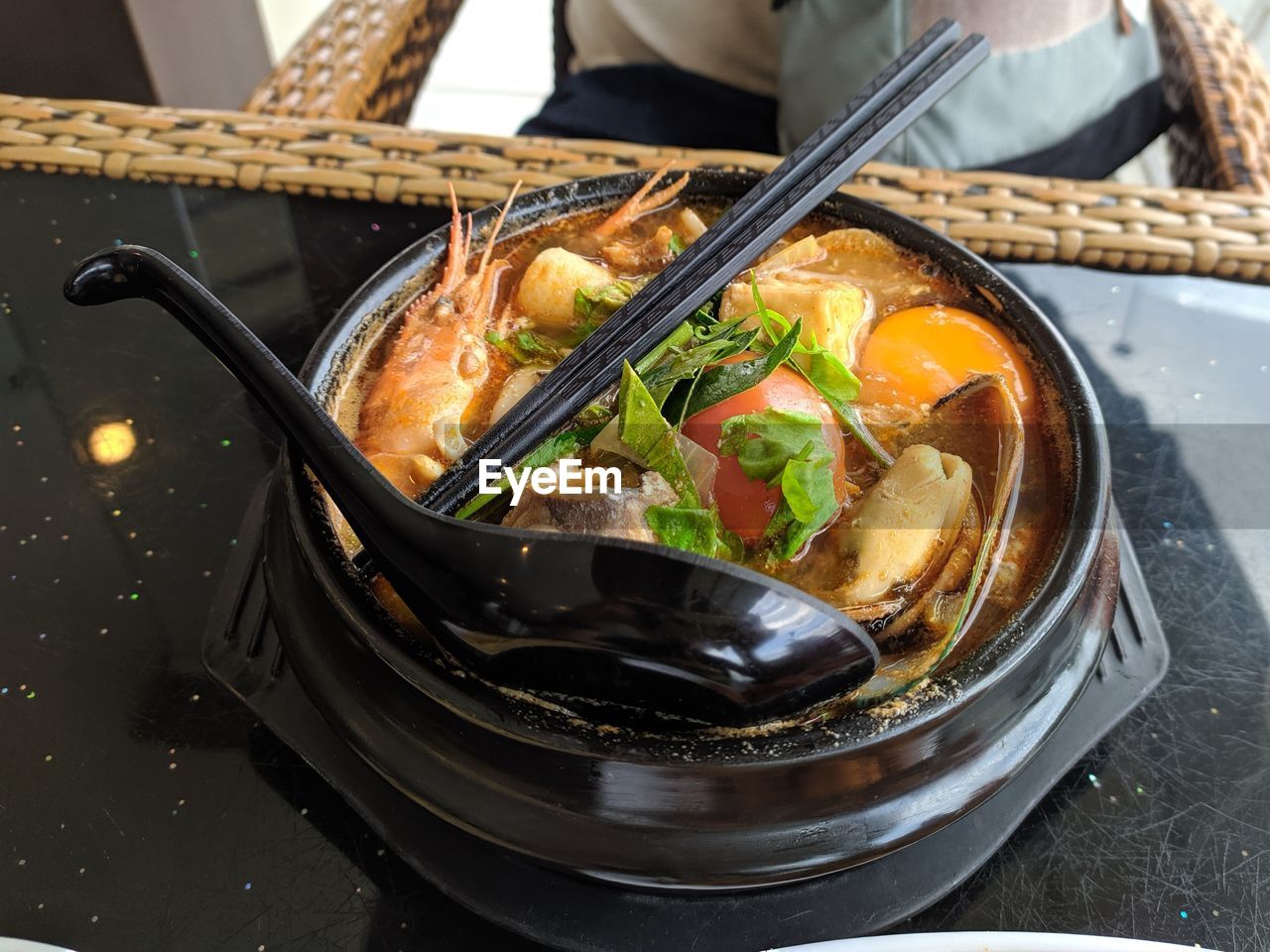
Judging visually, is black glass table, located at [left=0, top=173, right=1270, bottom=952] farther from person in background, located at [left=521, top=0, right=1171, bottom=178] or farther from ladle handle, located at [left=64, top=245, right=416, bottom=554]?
person in background, located at [left=521, top=0, right=1171, bottom=178]

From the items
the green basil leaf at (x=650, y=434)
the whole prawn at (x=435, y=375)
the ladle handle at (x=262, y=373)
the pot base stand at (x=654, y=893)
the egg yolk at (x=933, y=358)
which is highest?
the ladle handle at (x=262, y=373)

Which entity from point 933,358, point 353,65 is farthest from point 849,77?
point 933,358

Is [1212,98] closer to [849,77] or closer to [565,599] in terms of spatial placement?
[849,77]

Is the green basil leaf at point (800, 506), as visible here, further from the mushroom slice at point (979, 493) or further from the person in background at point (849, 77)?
the person in background at point (849, 77)

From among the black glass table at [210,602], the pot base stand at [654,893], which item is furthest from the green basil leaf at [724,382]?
the black glass table at [210,602]

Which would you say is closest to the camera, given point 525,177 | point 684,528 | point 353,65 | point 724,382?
point 684,528

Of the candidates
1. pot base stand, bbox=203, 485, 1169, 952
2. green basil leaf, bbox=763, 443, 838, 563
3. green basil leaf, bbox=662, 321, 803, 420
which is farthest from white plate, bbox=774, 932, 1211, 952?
green basil leaf, bbox=662, 321, 803, 420
